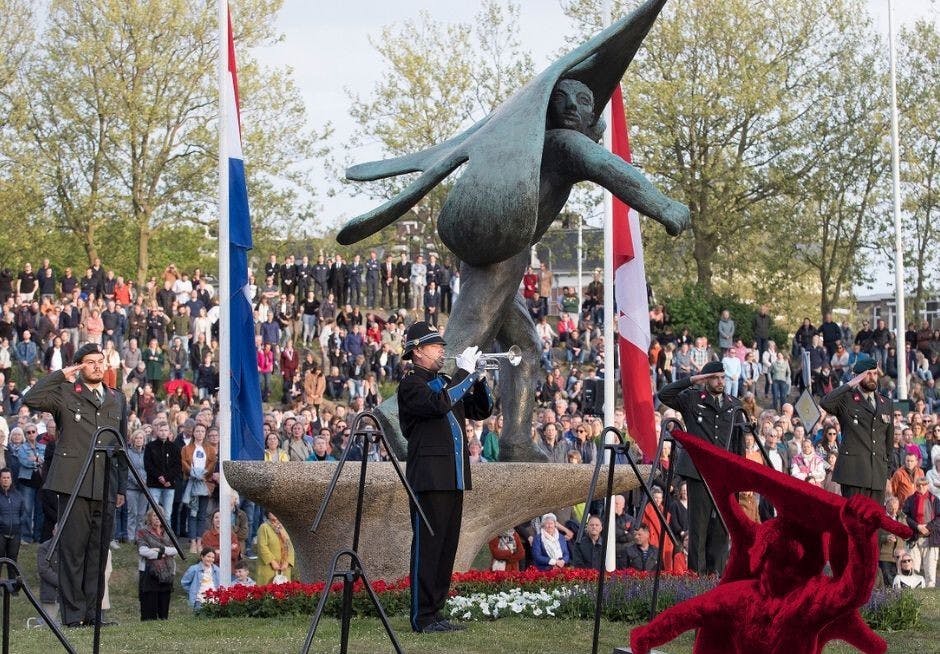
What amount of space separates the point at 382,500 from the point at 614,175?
9.69ft

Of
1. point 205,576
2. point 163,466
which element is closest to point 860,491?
point 205,576

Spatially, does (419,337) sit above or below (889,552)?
above

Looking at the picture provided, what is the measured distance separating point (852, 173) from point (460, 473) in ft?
113

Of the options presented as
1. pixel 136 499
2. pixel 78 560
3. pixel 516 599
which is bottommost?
pixel 136 499

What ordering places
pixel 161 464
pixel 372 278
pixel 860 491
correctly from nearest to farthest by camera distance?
pixel 860 491 → pixel 161 464 → pixel 372 278

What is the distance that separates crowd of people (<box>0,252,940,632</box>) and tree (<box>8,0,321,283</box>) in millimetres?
7371

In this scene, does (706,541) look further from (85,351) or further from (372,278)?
(372,278)

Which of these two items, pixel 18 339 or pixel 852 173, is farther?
pixel 852 173

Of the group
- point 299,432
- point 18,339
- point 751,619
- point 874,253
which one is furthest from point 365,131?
point 751,619

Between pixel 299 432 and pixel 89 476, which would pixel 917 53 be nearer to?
pixel 299 432

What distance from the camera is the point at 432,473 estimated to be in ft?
31.0

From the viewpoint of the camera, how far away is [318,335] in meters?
34.8

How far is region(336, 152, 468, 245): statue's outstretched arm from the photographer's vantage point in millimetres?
11367

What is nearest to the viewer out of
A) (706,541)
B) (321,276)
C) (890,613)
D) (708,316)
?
(890,613)
